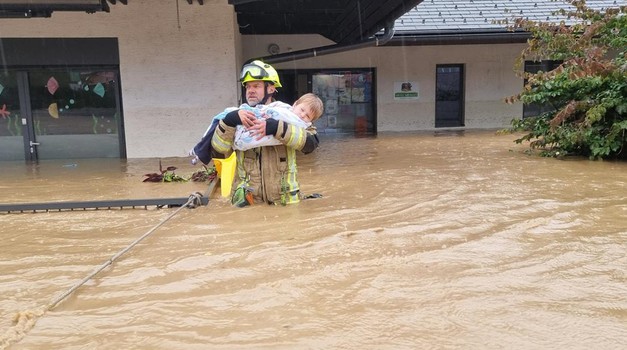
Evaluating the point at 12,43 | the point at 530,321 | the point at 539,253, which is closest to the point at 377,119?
the point at 12,43

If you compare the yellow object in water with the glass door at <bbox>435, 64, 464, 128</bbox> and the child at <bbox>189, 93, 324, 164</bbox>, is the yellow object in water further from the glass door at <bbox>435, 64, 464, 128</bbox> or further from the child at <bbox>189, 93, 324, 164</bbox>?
the glass door at <bbox>435, 64, 464, 128</bbox>

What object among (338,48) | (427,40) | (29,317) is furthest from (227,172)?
(427,40)

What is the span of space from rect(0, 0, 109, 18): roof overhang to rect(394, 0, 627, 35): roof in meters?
8.40

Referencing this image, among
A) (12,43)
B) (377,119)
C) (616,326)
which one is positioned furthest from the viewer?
(377,119)

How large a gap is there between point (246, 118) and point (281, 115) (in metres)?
0.34

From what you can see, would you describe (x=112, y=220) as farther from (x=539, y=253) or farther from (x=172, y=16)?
(x=172, y=16)

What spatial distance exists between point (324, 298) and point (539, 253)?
5.69 ft

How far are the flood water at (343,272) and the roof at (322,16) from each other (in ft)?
18.9

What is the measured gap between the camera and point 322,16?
13539 millimetres

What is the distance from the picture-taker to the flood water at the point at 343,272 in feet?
8.49

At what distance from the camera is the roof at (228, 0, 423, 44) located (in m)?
11.3

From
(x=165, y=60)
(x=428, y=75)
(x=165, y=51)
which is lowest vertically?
(x=428, y=75)

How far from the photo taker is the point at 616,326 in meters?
2.61

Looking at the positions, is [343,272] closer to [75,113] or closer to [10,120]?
[75,113]
